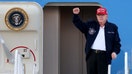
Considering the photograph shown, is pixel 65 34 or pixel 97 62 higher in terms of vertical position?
pixel 65 34

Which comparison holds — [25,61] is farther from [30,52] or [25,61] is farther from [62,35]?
[62,35]

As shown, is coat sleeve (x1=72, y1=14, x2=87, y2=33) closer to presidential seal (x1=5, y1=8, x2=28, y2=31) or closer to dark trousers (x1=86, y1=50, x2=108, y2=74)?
dark trousers (x1=86, y1=50, x2=108, y2=74)

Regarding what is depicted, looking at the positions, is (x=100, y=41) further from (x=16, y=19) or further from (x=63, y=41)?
(x=63, y=41)

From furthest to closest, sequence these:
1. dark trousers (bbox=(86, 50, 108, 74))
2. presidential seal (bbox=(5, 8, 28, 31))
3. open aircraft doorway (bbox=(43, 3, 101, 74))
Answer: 1. open aircraft doorway (bbox=(43, 3, 101, 74))
2. presidential seal (bbox=(5, 8, 28, 31))
3. dark trousers (bbox=(86, 50, 108, 74))

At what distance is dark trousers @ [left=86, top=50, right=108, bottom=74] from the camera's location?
4852 mm

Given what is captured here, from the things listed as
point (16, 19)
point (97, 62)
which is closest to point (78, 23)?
point (97, 62)

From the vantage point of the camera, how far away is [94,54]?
4.86m

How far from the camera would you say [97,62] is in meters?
4.87

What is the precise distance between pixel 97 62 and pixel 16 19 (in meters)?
1.35

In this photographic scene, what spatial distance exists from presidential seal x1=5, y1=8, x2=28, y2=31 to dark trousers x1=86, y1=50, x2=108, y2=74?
1.15 metres

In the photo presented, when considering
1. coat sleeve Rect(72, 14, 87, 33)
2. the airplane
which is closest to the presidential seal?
the airplane

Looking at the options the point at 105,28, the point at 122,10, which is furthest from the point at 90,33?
the point at 122,10

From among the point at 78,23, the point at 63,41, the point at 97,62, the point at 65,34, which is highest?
the point at 78,23

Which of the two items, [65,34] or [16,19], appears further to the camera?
[65,34]
